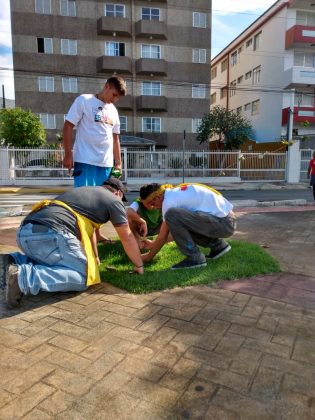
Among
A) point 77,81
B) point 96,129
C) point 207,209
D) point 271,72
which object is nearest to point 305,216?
point 207,209

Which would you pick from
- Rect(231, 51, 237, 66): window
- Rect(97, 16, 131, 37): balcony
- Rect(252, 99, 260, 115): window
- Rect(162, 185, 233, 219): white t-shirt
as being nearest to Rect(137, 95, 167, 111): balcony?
Rect(97, 16, 131, 37): balcony

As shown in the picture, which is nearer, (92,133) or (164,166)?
(92,133)

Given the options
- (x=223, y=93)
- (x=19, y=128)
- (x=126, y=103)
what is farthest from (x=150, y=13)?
(x=19, y=128)

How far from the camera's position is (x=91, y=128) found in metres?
4.02

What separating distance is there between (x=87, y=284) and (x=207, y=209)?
55.5 inches

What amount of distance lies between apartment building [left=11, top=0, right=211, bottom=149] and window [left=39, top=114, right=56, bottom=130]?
75 mm

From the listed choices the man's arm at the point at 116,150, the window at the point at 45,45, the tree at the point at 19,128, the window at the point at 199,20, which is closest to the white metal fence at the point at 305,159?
the window at the point at 199,20

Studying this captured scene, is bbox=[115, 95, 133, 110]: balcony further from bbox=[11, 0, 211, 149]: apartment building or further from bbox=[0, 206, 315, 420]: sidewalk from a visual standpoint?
bbox=[0, 206, 315, 420]: sidewalk

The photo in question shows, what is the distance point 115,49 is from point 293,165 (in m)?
17.4

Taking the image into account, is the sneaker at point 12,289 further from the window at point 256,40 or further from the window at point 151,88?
the window at point 256,40

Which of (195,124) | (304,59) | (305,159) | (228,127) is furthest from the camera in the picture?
(195,124)

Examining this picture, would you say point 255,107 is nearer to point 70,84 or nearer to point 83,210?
point 70,84

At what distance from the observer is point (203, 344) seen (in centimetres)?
252

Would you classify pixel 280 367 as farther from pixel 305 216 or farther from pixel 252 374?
pixel 305 216
